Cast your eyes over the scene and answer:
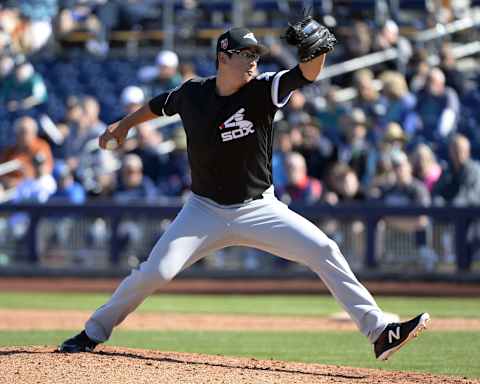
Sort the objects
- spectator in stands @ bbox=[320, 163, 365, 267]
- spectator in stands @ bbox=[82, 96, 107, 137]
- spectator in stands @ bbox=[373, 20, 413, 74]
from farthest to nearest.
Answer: spectator in stands @ bbox=[82, 96, 107, 137] < spectator in stands @ bbox=[373, 20, 413, 74] < spectator in stands @ bbox=[320, 163, 365, 267]

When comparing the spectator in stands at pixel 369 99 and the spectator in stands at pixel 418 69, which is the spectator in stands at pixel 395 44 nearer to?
the spectator in stands at pixel 418 69

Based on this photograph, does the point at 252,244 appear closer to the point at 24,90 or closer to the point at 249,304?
the point at 249,304

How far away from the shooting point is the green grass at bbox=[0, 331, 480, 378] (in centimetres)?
790

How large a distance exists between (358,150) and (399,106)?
3.64ft

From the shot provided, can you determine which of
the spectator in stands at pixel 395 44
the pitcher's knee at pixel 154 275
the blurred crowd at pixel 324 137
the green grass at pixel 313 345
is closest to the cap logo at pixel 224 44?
the pitcher's knee at pixel 154 275

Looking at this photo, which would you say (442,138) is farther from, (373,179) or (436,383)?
(436,383)

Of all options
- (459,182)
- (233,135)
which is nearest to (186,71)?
(459,182)

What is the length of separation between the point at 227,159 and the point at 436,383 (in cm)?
180

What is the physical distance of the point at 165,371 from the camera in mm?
6477

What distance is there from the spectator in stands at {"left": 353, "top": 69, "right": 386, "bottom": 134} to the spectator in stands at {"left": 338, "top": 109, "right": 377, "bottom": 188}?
283 mm

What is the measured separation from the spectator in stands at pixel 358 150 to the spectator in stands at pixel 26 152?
4.40m

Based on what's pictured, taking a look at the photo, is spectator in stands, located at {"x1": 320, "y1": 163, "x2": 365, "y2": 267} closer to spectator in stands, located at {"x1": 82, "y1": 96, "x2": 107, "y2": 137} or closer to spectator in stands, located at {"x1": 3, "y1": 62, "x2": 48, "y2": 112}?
spectator in stands, located at {"x1": 82, "y1": 96, "x2": 107, "y2": 137}

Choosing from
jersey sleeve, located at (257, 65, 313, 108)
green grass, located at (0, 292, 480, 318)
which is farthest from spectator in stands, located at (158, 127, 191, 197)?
jersey sleeve, located at (257, 65, 313, 108)

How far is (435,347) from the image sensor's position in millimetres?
8969
